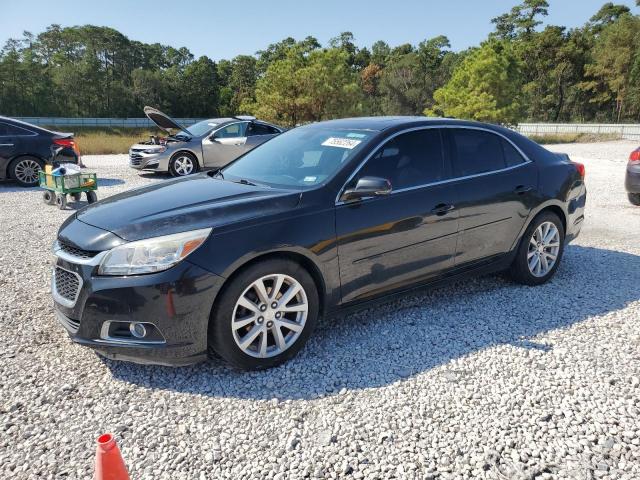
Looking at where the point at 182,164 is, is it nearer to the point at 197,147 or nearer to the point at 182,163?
the point at 182,163

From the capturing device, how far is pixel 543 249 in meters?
4.85

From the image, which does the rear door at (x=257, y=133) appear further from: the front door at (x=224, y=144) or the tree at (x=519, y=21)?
the tree at (x=519, y=21)

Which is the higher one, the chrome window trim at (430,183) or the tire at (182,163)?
the chrome window trim at (430,183)

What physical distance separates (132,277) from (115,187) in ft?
29.9

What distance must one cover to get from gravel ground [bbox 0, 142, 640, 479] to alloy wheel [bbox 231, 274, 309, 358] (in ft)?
0.64

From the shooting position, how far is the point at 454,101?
39031 millimetres

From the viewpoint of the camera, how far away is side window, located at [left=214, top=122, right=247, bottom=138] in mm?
12953

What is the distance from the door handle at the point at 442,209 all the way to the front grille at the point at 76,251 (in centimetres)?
249

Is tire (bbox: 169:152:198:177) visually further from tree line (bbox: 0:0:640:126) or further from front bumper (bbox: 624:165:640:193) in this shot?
tree line (bbox: 0:0:640:126)

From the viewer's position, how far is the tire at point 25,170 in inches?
430

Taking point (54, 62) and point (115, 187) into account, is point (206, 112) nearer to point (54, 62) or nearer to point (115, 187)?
point (54, 62)

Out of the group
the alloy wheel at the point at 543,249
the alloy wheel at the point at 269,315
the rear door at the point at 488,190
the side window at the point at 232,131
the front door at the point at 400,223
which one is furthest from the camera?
the side window at the point at 232,131

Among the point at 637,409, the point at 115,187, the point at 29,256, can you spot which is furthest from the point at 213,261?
the point at 115,187

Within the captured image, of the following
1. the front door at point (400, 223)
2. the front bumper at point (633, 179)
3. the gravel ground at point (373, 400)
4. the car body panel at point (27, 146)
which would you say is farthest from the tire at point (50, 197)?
the front bumper at point (633, 179)
